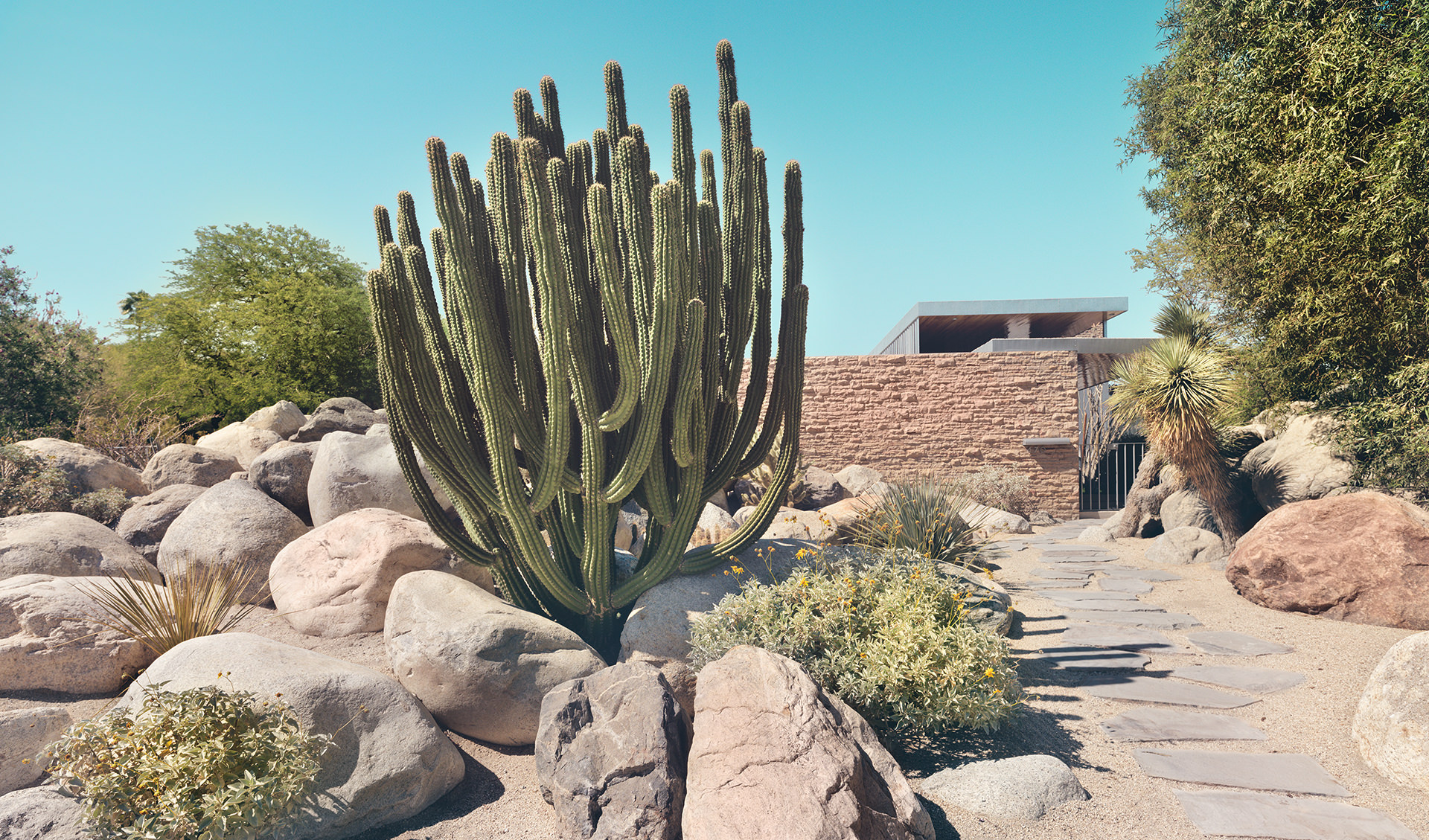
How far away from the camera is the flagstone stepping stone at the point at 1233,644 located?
5.33 metres

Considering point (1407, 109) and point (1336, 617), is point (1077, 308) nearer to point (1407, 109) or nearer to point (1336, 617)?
point (1407, 109)

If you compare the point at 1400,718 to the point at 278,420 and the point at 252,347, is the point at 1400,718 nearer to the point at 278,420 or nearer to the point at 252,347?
the point at 278,420

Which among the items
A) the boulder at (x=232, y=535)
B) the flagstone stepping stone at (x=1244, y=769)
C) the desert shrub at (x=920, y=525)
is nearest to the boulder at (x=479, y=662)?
the boulder at (x=232, y=535)

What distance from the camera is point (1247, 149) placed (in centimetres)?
729

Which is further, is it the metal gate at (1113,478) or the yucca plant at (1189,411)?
the metal gate at (1113,478)

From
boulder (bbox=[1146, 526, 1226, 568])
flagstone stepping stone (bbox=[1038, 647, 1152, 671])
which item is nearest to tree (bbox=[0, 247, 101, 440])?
flagstone stepping stone (bbox=[1038, 647, 1152, 671])

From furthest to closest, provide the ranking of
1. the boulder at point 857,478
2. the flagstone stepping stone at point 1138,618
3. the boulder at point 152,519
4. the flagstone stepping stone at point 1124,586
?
the boulder at point 857,478, the flagstone stepping stone at point 1124,586, the boulder at point 152,519, the flagstone stepping stone at point 1138,618

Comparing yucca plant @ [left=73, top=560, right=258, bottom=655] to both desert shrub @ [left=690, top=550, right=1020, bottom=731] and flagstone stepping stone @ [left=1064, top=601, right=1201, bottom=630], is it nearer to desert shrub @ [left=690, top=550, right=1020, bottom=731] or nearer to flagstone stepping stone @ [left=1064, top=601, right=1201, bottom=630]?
desert shrub @ [left=690, top=550, right=1020, bottom=731]

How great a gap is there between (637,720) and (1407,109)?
8.62m

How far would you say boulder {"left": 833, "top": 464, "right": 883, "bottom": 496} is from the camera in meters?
12.5

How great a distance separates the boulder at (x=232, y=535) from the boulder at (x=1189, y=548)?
32.7ft

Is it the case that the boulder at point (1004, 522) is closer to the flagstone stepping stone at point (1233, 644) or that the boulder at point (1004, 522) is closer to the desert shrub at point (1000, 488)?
the desert shrub at point (1000, 488)

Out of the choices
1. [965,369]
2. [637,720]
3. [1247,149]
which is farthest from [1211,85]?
[637,720]

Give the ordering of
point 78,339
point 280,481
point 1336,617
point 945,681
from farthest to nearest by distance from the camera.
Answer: point 78,339, point 280,481, point 1336,617, point 945,681
